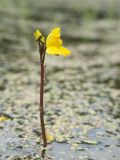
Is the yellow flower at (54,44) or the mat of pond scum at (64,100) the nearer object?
the yellow flower at (54,44)

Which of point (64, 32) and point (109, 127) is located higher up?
point (64, 32)

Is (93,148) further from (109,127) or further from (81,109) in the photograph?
(81,109)

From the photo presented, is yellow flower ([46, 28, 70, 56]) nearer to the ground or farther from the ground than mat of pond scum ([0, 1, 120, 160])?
farther from the ground

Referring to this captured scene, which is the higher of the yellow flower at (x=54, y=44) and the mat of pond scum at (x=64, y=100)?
the yellow flower at (x=54, y=44)

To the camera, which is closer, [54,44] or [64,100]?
[54,44]

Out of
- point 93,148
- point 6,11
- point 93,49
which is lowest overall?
point 93,148

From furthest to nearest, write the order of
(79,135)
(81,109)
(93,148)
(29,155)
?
1. (81,109)
2. (79,135)
3. (93,148)
4. (29,155)

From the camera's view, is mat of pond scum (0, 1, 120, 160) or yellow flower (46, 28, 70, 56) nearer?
yellow flower (46, 28, 70, 56)

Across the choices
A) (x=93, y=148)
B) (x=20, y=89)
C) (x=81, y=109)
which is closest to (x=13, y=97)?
(x=20, y=89)
